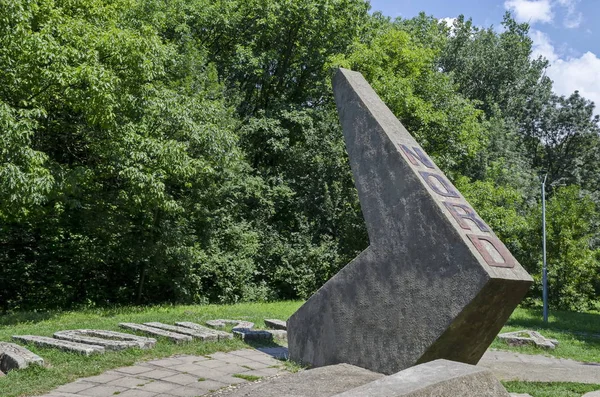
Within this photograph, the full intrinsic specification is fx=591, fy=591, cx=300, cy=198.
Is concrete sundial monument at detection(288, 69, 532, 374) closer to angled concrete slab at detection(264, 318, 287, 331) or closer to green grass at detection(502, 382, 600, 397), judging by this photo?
green grass at detection(502, 382, 600, 397)

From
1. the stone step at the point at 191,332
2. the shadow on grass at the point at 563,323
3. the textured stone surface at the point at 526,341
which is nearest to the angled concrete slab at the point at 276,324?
the stone step at the point at 191,332

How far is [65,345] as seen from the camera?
6.51 m

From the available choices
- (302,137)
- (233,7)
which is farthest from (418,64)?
(233,7)

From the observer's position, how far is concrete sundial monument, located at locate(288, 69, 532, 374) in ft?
16.0

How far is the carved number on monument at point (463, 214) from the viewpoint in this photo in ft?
16.2

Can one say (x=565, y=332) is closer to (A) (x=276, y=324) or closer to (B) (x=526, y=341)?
A: (B) (x=526, y=341)

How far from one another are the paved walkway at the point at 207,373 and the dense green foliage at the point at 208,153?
4660 millimetres

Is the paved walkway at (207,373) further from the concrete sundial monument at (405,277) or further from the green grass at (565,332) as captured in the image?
the green grass at (565,332)

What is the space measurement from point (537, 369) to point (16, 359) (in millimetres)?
5607

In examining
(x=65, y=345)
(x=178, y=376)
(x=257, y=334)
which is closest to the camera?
(x=178, y=376)

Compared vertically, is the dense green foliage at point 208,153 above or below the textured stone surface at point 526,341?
above

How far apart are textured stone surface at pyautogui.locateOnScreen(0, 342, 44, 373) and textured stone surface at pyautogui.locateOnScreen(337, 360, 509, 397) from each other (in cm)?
378

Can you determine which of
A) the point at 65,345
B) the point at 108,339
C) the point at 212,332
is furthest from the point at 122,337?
the point at 212,332

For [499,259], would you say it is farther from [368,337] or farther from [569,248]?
[569,248]
